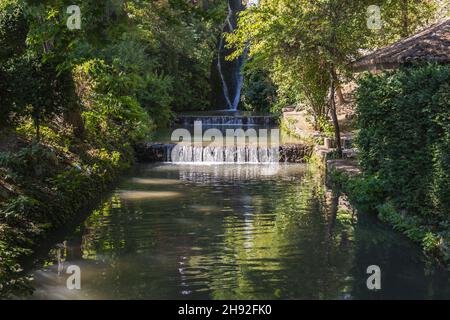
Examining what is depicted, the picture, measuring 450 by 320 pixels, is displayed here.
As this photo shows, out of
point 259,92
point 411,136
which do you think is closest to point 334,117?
point 411,136

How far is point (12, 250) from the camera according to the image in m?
9.86

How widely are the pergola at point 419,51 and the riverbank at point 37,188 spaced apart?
23.6 ft

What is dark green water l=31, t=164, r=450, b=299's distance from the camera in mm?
8508

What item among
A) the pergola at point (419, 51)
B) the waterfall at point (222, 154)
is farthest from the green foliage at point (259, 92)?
the pergola at point (419, 51)

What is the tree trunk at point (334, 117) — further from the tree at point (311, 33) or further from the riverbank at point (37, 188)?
the riverbank at point (37, 188)

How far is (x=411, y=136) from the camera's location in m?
11.2

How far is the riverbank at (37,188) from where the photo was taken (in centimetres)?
988

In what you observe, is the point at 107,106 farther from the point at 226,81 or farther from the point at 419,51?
the point at 226,81

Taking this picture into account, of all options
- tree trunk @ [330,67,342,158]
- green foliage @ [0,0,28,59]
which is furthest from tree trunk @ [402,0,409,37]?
green foliage @ [0,0,28,59]

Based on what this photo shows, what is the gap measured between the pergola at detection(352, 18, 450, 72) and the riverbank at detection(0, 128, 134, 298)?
718cm

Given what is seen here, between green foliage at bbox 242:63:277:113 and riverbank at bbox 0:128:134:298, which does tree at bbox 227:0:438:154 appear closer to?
riverbank at bbox 0:128:134:298

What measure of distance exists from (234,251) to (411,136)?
3696 millimetres

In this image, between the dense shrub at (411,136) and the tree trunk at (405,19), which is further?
the tree trunk at (405,19)

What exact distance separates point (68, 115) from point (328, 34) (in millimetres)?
7596
